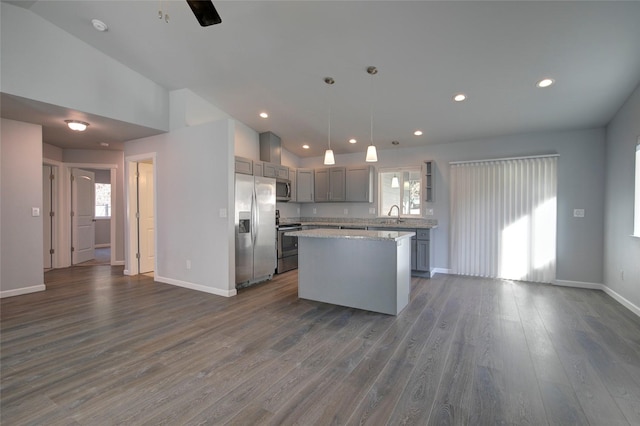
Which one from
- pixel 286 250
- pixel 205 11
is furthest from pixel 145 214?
pixel 205 11

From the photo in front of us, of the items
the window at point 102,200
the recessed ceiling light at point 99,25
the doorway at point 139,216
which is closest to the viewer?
the recessed ceiling light at point 99,25

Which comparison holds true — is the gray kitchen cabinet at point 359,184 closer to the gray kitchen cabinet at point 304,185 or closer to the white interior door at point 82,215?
the gray kitchen cabinet at point 304,185

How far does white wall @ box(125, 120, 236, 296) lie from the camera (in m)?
4.12

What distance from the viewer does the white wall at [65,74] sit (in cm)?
316

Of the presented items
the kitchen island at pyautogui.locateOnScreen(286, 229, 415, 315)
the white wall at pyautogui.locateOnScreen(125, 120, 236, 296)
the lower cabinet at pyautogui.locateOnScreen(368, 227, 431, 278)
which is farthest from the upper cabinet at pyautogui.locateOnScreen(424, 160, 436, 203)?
the white wall at pyautogui.locateOnScreen(125, 120, 236, 296)

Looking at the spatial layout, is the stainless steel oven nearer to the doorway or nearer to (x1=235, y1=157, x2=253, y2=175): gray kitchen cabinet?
(x1=235, y1=157, x2=253, y2=175): gray kitchen cabinet

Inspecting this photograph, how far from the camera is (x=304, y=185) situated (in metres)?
6.34

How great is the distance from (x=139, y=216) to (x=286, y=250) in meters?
2.83

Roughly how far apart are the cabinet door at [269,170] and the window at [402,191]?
7.35 ft

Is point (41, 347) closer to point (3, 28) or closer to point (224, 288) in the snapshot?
point (224, 288)

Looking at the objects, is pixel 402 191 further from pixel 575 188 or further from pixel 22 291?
pixel 22 291

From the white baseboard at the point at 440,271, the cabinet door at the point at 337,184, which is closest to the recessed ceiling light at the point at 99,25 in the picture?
the cabinet door at the point at 337,184

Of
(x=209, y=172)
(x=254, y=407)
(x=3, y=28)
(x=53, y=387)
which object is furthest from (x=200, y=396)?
(x=3, y=28)

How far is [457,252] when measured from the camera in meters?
5.36
